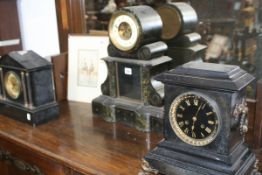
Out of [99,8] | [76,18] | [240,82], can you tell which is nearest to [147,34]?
[240,82]

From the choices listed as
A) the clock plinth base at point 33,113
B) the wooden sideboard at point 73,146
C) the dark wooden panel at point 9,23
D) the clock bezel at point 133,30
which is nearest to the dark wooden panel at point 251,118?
the wooden sideboard at point 73,146

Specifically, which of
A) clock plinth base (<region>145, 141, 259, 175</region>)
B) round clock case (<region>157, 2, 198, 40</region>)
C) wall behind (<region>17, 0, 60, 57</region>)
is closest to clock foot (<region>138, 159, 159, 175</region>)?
clock plinth base (<region>145, 141, 259, 175</region>)

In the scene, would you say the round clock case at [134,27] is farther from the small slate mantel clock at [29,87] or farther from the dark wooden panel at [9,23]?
Result: the dark wooden panel at [9,23]

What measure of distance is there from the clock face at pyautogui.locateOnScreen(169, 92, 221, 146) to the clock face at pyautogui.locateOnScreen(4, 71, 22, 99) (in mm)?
791

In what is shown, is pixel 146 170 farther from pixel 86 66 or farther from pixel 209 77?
pixel 86 66

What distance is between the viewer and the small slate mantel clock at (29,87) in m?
1.41

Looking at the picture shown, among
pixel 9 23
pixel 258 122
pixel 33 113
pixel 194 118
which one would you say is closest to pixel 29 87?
pixel 33 113

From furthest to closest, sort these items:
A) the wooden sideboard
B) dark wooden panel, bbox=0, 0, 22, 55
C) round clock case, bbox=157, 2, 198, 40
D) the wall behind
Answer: dark wooden panel, bbox=0, 0, 22, 55 < the wall behind < round clock case, bbox=157, 2, 198, 40 < the wooden sideboard

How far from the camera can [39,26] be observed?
96.0 inches

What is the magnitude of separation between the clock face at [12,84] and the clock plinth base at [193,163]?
742 millimetres

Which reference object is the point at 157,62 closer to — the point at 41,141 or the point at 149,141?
the point at 149,141

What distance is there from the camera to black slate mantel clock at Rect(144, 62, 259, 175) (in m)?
0.85

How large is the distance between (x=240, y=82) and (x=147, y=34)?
0.47 m

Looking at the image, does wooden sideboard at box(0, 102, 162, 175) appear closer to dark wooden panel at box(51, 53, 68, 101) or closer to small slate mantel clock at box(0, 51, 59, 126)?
small slate mantel clock at box(0, 51, 59, 126)
